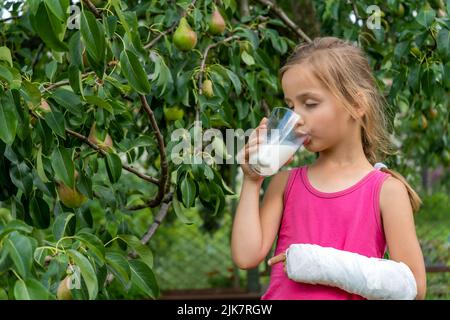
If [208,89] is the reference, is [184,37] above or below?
above

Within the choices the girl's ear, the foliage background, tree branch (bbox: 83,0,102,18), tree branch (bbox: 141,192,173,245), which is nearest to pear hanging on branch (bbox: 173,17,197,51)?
the foliage background

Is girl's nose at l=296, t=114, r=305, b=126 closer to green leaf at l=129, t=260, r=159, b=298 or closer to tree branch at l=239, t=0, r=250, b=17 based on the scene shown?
green leaf at l=129, t=260, r=159, b=298

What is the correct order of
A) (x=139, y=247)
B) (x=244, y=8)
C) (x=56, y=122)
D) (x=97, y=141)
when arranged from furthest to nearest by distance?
1. (x=244, y=8)
2. (x=97, y=141)
3. (x=139, y=247)
4. (x=56, y=122)

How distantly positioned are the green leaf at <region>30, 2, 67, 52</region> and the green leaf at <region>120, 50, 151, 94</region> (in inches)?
6.9

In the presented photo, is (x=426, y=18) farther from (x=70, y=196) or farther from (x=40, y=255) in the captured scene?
(x=40, y=255)

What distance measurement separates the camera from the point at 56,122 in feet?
5.64

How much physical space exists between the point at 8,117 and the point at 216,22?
0.79 meters

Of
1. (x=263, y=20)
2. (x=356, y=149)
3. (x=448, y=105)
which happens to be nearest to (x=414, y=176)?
(x=448, y=105)

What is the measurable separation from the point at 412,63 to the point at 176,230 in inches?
115

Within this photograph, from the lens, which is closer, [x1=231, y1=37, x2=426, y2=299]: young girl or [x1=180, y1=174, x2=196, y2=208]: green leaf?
[x1=231, y1=37, x2=426, y2=299]: young girl

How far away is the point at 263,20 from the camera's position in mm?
2598

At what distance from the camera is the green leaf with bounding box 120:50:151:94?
167cm

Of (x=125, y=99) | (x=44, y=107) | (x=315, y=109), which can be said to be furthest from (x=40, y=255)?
(x=125, y=99)

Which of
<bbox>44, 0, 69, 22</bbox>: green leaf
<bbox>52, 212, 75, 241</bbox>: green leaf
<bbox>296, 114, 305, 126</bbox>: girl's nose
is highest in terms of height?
<bbox>44, 0, 69, 22</bbox>: green leaf
